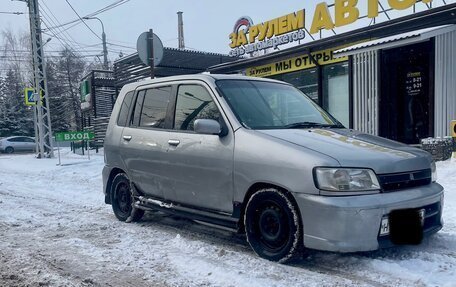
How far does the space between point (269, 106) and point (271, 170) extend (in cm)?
108

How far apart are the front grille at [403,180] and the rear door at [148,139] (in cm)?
244

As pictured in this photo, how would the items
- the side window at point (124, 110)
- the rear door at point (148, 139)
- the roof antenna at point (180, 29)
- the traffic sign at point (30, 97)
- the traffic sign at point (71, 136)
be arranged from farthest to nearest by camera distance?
the roof antenna at point (180, 29) → the traffic sign at point (30, 97) → the traffic sign at point (71, 136) → the side window at point (124, 110) → the rear door at point (148, 139)

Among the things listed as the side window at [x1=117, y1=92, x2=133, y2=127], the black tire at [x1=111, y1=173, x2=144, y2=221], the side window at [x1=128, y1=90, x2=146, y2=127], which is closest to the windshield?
the side window at [x1=128, y1=90, x2=146, y2=127]

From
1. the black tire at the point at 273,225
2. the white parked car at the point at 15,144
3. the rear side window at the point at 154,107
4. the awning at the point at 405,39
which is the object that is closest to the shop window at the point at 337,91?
the awning at the point at 405,39

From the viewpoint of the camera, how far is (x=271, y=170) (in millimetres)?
3695

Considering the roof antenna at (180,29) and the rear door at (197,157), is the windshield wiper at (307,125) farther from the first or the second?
the roof antenna at (180,29)

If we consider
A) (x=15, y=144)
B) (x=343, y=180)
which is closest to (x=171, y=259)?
(x=343, y=180)

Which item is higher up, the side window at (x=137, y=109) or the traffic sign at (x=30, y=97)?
the traffic sign at (x=30, y=97)

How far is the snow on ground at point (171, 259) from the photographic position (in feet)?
11.2

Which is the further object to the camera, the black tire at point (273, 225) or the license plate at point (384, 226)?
the black tire at point (273, 225)

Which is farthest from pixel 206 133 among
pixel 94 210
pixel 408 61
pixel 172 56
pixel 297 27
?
pixel 172 56

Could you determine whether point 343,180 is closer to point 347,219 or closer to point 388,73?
point 347,219

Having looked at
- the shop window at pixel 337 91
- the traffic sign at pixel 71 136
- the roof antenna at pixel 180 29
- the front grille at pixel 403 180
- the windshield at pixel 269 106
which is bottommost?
the front grille at pixel 403 180

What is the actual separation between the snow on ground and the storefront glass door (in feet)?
17.0
